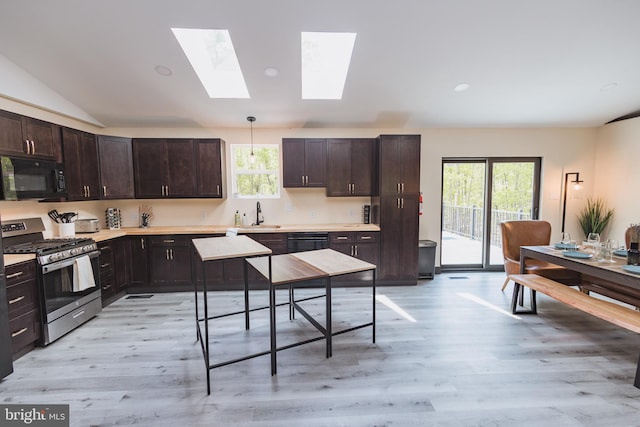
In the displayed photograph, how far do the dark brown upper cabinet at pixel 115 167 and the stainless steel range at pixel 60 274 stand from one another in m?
0.87

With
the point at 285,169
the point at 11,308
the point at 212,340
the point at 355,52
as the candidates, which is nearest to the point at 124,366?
the point at 212,340

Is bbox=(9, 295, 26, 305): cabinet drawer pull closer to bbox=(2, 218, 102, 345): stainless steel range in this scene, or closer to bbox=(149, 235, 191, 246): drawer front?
bbox=(2, 218, 102, 345): stainless steel range

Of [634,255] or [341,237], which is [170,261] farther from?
[634,255]

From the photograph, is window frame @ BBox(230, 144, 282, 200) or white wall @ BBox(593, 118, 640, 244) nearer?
white wall @ BBox(593, 118, 640, 244)

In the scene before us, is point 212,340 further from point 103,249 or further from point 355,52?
point 355,52

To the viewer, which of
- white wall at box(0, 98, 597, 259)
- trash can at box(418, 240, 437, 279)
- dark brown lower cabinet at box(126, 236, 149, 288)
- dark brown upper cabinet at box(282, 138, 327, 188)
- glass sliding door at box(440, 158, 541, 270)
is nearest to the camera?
dark brown lower cabinet at box(126, 236, 149, 288)

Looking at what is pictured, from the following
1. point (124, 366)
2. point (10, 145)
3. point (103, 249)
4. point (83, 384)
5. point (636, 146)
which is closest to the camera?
point (83, 384)

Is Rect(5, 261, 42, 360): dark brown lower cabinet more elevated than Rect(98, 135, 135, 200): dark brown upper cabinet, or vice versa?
Rect(98, 135, 135, 200): dark brown upper cabinet

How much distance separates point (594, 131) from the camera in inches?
195

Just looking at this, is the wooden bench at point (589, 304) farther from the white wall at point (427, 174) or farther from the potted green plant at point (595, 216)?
the potted green plant at point (595, 216)

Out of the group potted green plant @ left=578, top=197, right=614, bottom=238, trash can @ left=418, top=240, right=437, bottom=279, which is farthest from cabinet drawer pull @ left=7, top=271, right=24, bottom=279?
potted green plant @ left=578, top=197, right=614, bottom=238

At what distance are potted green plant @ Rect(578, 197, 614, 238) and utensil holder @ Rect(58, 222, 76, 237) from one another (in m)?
8.12

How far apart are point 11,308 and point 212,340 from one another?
1.76m

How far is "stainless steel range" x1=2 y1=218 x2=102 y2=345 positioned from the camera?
2.73 metres
